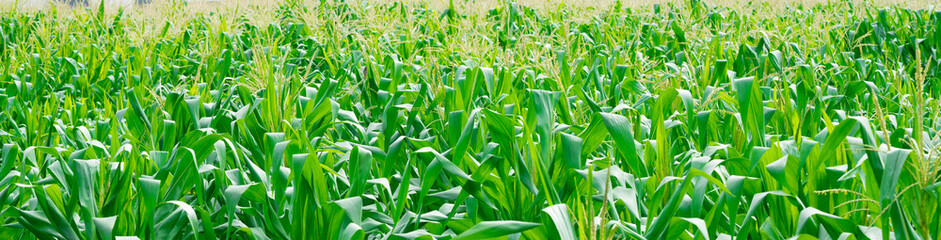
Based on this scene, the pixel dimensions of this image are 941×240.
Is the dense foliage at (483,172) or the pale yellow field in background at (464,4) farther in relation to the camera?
the pale yellow field in background at (464,4)

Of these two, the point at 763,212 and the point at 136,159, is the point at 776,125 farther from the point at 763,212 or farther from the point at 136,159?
the point at 136,159

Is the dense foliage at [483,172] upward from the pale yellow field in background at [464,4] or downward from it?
upward

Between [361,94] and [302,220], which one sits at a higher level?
[302,220]

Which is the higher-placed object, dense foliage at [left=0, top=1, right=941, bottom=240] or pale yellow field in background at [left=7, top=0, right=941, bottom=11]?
dense foliage at [left=0, top=1, right=941, bottom=240]

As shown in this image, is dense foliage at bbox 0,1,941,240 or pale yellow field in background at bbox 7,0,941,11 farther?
pale yellow field in background at bbox 7,0,941,11

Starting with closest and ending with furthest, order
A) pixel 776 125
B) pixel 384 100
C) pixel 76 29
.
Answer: pixel 776 125, pixel 384 100, pixel 76 29

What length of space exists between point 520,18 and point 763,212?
5.47 m

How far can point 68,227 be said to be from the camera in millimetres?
1665

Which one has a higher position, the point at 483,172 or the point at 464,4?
the point at 483,172

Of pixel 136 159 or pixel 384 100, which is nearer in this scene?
pixel 136 159

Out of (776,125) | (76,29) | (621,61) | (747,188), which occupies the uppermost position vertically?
(747,188)

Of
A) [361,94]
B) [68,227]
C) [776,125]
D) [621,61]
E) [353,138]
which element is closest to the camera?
[68,227]

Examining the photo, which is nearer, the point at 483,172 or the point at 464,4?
the point at 483,172

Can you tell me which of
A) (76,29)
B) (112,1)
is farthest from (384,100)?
(112,1)
